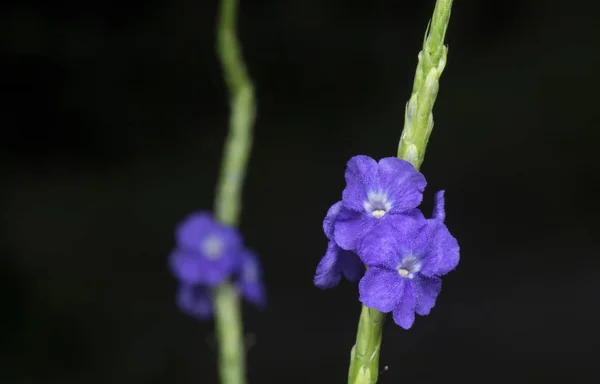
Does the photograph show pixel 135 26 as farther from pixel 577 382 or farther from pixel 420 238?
pixel 420 238

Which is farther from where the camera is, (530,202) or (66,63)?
(530,202)

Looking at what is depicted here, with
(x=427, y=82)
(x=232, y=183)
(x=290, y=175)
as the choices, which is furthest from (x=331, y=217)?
(x=290, y=175)

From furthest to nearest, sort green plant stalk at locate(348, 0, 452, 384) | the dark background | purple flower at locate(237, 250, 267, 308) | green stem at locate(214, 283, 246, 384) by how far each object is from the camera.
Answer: the dark background
purple flower at locate(237, 250, 267, 308)
green stem at locate(214, 283, 246, 384)
green plant stalk at locate(348, 0, 452, 384)

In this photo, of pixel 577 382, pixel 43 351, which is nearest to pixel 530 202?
pixel 577 382

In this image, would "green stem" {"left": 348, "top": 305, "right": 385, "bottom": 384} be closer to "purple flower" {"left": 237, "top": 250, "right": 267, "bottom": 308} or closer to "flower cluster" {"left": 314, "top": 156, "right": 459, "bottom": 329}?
"flower cluster" {"left": 314, "top": 156, "right": 459, "bottom": 329}

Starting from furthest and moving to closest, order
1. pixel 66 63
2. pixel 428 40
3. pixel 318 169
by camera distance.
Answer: pixel 318 169 → pixel 66 63 → pixel 428 40

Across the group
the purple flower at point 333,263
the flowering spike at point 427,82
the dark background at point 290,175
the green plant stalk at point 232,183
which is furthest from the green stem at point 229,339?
the dark background at point 290,175

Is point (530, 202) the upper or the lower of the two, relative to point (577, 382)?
upper

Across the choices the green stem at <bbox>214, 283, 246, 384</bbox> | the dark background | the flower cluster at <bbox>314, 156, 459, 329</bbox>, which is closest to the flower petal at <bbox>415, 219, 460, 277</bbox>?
the flower cluster at <bbox>314, 156, 459, 329</bbox>

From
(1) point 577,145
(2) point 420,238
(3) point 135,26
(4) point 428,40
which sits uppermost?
(3) point 135,26
